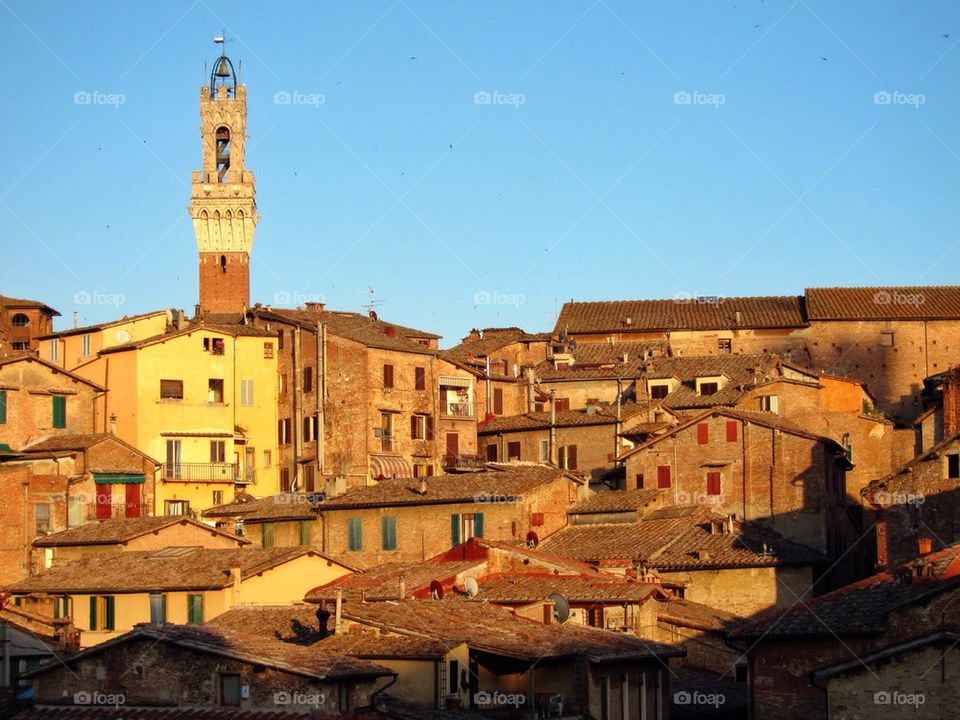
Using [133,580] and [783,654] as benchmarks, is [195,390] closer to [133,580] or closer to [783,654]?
[133,580]

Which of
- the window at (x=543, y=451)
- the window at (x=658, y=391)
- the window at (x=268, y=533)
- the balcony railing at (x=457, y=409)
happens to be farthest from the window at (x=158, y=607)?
the window at (x=658, y=391)

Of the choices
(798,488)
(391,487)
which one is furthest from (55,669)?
(798,488)

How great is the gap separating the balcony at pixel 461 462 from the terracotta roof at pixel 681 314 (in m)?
28.0

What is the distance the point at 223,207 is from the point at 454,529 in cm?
3890

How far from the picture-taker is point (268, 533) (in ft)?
202

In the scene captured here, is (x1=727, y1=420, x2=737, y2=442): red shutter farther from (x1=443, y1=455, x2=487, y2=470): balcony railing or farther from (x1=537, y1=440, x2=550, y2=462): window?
(x1=443, y1=455, x2=487, y2=470): balcony railing

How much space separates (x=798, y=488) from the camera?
6109 cm

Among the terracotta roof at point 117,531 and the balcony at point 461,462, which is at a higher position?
the balcony at point 461,462

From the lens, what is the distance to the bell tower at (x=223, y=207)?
90.7 meters

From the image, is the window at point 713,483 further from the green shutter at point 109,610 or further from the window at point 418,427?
the green shutter at point 109,610

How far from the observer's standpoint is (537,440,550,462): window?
70.5m

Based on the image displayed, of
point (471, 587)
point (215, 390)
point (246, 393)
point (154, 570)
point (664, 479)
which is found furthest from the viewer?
point (246, 393)

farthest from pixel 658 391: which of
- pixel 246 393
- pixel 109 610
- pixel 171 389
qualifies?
pixel 109 610

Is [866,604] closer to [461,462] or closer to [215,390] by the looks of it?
[461,462]
